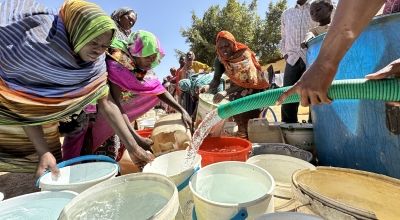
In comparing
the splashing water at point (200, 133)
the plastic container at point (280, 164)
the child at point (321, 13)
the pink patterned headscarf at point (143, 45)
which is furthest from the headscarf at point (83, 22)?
the child at point (321, 13)

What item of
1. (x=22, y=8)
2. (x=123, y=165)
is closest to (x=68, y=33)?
(x=22, y=8)

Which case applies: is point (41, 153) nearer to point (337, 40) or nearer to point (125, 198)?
point (125, 198)

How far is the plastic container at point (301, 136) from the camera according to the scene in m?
2.71

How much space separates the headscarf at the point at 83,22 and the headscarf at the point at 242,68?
189 centimetres

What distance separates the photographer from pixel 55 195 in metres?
1.21

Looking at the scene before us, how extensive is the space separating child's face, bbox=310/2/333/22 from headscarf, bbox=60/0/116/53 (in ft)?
8.00

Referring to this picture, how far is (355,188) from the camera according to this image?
1359 mm

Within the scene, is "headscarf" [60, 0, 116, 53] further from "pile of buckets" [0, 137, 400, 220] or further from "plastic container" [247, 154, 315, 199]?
"plastic container" [247, 154, 315, 199]

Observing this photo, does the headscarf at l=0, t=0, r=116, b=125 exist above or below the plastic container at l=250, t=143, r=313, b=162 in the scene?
above

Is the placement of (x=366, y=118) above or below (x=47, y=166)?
above

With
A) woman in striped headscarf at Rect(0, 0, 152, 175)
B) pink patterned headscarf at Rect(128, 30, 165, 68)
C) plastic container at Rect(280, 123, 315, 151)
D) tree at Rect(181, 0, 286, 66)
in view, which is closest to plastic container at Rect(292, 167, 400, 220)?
woman in striped headscarf at Rect(0, 0, 152, 175)

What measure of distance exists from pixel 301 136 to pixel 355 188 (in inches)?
54.8

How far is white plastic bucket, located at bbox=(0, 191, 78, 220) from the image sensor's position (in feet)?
3.76

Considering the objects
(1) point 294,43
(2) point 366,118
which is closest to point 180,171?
(2) point 366,118
